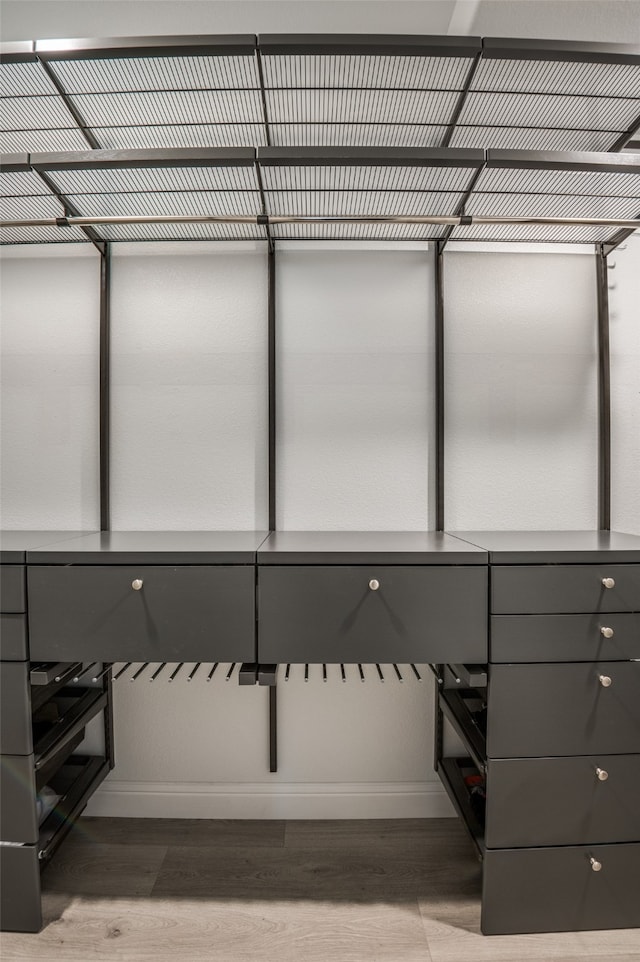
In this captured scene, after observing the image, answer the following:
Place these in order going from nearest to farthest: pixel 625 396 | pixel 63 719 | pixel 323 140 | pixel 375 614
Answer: pixel 375 614, pixel 323 140, pixel 63 719, pixel 625 396

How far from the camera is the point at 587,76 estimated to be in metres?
1.20

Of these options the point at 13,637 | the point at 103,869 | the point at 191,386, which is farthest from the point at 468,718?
the point at 191,386

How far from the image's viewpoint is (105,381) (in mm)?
1796

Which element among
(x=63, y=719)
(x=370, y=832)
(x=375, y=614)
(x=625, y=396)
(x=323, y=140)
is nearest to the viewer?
(x=375, y=614)

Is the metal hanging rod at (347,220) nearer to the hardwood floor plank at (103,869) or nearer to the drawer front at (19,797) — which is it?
the drawer front at (19,797)

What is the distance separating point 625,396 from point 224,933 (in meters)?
2.19

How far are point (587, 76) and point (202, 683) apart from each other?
218 cm

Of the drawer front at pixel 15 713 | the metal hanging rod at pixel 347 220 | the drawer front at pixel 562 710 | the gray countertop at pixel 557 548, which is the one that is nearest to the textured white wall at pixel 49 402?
the metal hanging rod at pixel 347 220

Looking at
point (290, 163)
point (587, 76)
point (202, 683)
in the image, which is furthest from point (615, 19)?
point (202, 683)

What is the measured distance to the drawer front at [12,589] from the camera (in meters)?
1.32

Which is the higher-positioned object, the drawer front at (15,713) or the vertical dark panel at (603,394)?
the vertical dark panel at (603,394)

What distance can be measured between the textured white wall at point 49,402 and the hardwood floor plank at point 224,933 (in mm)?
1214

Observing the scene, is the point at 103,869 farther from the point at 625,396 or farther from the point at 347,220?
the point at 625,396

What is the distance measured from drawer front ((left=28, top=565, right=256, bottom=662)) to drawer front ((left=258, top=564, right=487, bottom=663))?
0.27 feet
